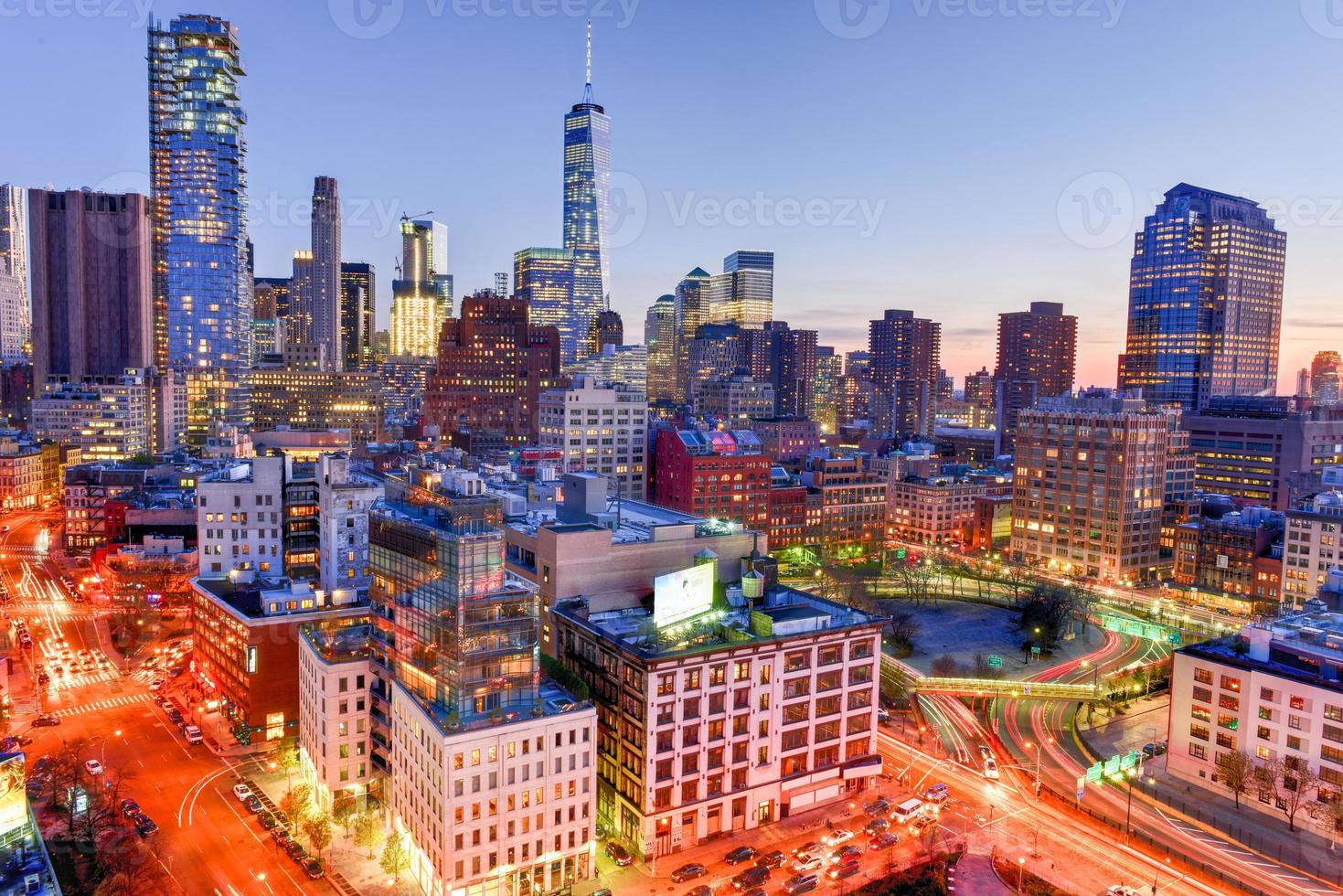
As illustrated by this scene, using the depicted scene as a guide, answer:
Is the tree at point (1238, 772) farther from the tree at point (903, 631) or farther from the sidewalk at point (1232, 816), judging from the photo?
the tree at point (903, 631)

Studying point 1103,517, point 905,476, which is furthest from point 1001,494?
point 1103,517

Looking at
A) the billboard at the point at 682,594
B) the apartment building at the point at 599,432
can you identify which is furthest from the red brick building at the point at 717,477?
the billboard at the point at 682,594

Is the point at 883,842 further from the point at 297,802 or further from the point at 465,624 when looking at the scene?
the point at 297,802

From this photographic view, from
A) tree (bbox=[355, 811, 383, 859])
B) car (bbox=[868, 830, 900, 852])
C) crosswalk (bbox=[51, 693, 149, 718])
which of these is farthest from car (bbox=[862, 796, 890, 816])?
crosswalk (bbox=[51, 693, 149, 718])

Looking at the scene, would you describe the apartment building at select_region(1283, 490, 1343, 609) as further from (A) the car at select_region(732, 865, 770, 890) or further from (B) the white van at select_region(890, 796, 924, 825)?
(A) the car at select_region(732, 865, 770, 890)

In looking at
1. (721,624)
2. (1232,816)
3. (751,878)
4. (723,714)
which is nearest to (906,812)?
(751,878)

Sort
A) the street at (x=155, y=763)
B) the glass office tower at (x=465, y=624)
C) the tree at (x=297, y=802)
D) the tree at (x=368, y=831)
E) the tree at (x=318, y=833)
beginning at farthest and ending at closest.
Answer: the tree at (x=297, y=802) → the tree at (x=368, y=831) → the tree at (x=318, y=833) → the street at (x=155, y=763) → the glass office tower at (x=465, y=624)

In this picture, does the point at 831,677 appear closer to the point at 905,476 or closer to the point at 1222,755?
the point at 1222,755
